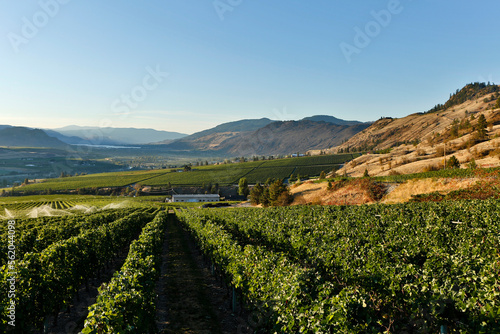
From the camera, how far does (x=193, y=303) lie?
48.6 feet

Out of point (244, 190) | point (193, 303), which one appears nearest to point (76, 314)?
point (193, 303)

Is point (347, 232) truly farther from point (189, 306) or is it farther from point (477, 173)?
point (477, 173)

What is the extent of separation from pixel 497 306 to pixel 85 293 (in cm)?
1911

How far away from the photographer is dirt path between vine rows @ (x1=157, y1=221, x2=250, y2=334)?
479 inches

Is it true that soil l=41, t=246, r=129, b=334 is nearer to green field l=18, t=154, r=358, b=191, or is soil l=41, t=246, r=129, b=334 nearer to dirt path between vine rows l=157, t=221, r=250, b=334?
dirt path between vine rows l=157, t=221, r=250, b=334

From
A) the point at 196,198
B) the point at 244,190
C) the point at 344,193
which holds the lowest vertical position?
the point at 196,198

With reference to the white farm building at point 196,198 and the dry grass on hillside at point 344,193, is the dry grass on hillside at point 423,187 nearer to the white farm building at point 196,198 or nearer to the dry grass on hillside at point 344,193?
the dry grass on hillside at point 344,193

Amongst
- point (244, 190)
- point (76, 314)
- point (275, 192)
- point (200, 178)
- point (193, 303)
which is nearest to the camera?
point (76, 314)

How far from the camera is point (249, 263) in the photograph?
12.3m

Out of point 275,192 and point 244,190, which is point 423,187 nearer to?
point 275,192

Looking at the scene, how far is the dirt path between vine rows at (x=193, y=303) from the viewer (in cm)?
1217

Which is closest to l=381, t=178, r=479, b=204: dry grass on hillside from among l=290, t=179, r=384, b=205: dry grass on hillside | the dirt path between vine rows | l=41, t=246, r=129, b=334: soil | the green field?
l=290, t=179, r=384, b=205: dry grass on hillside

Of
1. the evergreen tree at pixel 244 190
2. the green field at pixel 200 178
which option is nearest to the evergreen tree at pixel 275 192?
the evergreen tree at pixel 244 190

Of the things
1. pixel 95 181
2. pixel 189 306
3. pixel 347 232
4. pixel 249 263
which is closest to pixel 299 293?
pixel 249 263
